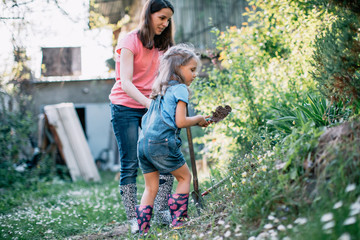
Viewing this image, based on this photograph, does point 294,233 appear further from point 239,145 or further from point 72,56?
point 72,56

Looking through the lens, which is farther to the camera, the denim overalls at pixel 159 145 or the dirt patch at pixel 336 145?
the denim overalls at pixel 159 145

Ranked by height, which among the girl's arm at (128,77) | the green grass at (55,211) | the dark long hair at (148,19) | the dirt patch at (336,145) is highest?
the dark long hair at (148,19)

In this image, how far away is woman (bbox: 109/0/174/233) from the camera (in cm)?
286

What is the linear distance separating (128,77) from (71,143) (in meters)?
4.83

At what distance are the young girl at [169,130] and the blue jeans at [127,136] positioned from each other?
294mm

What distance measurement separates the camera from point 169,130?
8.14ft

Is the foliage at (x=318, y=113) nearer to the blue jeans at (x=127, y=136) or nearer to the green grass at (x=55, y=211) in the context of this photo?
the blue jeans at (x=127, y=136)

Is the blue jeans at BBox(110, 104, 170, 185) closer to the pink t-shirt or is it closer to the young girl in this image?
the pink t-shirt

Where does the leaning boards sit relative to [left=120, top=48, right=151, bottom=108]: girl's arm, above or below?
below

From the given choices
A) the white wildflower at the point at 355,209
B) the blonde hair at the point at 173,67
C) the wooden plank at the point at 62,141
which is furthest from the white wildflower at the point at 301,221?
the wooden plank at the point at 62,141

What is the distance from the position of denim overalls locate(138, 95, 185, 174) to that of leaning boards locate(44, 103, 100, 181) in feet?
16.0

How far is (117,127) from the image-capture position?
291 cm

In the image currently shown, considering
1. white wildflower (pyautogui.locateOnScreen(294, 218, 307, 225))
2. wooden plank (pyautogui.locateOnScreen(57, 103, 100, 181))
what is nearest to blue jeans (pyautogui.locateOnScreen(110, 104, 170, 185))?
white wildflower (pyautogui.locateOnScreen(294, 218, 307, 225))

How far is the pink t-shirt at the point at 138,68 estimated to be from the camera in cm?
288
